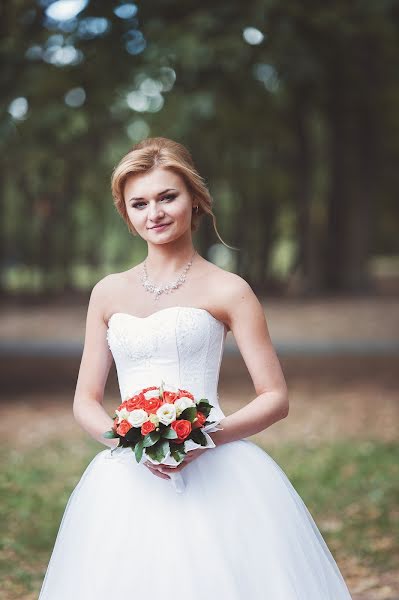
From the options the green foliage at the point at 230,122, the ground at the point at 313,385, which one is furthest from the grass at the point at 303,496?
the green foliage at the point at 230,122

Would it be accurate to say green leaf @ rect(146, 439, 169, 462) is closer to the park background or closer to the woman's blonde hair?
the woman's blonde hair

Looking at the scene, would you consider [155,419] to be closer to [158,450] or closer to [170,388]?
[158,450]

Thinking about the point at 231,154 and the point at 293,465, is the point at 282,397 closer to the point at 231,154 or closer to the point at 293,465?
the point at 293,465

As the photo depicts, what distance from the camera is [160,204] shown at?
295 centimetres

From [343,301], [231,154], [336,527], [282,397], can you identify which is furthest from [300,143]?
[282,397]

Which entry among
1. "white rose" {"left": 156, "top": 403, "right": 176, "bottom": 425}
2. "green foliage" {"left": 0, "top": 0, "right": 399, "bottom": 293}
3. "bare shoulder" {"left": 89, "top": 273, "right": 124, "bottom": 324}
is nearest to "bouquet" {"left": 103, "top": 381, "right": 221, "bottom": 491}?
"white rose" {"left": 156, "top": 403, "right": 176, "bottom": 425}

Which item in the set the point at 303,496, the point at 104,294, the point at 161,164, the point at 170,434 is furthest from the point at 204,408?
the point at 303,496

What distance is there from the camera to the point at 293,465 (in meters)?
9.06

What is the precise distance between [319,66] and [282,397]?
967 centimetres

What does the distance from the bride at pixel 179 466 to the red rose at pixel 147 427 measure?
0.49 ft

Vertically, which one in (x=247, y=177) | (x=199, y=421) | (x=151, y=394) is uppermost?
(x=247, y=177)

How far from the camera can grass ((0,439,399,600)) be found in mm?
6230

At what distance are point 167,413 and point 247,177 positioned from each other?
26.3 metres

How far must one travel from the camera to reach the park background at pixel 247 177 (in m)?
8.00
